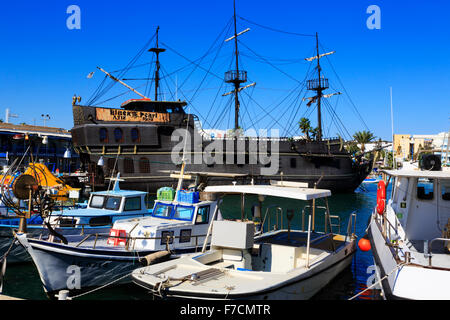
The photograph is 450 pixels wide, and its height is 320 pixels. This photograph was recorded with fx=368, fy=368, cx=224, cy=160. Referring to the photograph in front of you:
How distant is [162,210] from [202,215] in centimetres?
162

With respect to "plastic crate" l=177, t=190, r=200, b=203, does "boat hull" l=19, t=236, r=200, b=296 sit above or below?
below

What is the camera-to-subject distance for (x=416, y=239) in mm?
11258

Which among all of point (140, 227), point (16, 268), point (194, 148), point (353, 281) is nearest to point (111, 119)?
point (194, 148)

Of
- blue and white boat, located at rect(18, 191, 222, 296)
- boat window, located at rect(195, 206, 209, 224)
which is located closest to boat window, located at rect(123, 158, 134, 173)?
blue and white boat, located at rect(18, 191, 222, 296)

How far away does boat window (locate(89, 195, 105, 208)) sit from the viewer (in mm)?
16344

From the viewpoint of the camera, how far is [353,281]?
43.9 ft

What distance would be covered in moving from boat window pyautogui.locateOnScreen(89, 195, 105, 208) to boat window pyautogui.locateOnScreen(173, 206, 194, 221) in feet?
14.8

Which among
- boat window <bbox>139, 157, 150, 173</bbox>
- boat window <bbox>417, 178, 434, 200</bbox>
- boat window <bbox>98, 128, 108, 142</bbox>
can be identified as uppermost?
boat window <bbox>98, 128, 108, 142</bbox>

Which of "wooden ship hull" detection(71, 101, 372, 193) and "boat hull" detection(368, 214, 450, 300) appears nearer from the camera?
"boat hull" detection(368, 214, 450, 300)

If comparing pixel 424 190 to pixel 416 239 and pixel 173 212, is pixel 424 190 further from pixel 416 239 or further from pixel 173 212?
pixel 173 212

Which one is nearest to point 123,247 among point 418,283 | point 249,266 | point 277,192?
point 249,266

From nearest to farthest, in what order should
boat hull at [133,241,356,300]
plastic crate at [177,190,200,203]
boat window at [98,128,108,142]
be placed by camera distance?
1. boat hull at [133,241,356,300]
2. plastic crate at [177,190,200,203]
3. boat window at [98,128,108,142]

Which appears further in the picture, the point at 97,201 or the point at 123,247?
the point at 97,201

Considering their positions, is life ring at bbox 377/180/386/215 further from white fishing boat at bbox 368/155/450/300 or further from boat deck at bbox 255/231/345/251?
boat deck at bbox 255/231/345/251
